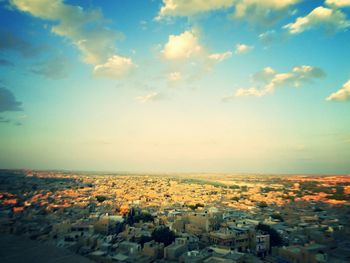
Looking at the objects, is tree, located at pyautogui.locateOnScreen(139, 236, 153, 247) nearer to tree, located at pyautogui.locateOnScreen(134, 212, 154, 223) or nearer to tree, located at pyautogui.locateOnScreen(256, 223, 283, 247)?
tree, located at pyautogui.locateOnScreen(134, 212, 154, 223)

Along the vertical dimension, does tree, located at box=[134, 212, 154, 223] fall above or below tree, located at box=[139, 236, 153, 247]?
above

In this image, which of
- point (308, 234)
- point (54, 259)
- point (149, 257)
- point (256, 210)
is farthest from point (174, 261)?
point (256, 210)

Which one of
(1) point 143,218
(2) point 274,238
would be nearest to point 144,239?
(1) point 143,218

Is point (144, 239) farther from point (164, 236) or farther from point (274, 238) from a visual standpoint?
point (274, 238)

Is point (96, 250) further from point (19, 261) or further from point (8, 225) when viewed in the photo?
point (8, 225)

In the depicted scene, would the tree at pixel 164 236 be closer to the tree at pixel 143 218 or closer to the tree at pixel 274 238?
the tree at pixel 143 218

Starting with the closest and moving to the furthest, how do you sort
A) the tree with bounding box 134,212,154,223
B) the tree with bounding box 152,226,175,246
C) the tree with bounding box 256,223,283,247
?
the tree with bounding box 152,226,175,246 < the tree with bounding box 256,223,283,247 < the tree with bounding box 134,212,154,223

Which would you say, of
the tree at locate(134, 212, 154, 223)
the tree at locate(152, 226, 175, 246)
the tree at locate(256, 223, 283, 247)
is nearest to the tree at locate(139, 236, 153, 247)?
the tree at locate(152, 226, 175, 246)

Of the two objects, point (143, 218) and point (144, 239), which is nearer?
point (144, 239)
